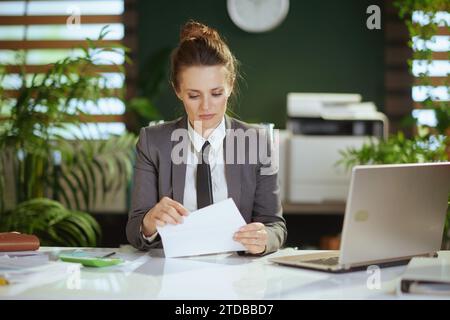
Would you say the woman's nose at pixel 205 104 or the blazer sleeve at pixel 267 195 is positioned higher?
the woman's nose at pixel 205 104

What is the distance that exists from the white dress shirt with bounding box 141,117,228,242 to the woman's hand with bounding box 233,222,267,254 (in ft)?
1.11

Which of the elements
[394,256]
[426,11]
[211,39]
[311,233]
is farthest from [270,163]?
[311,233]

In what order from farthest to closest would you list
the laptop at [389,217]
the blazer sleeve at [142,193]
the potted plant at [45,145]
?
the potted plant at [45,145]
the blazer sleeve at [142,193]
the laptop at [389,217]

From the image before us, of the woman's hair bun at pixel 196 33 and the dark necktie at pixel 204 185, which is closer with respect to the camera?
the dark necktie at pixel 204 185

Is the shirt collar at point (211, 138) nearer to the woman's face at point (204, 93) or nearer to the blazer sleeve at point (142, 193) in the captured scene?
the woman's face at point (204, 93)

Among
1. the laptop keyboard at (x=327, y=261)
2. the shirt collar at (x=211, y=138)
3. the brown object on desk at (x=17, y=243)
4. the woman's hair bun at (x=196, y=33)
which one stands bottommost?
the laptop keyboard at (x=327, y=261)

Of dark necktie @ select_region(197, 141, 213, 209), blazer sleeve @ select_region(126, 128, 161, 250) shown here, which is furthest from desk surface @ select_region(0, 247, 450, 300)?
dark necktie @ select_region(197, 141, 213, 209)

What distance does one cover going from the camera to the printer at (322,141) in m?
4.88

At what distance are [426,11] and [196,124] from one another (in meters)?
1.18

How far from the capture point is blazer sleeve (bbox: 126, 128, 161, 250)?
2168mm

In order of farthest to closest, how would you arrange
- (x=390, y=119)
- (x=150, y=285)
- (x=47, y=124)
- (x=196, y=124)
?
(x=390, y=119)
(x=47, y=124)
(x=196, y=124)
(x=150, y=285)

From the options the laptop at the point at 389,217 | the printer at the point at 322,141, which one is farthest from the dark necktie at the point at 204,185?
the printer at the point at 322,141

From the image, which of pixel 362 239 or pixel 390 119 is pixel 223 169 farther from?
pixel 390 119

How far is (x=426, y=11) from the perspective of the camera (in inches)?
115
